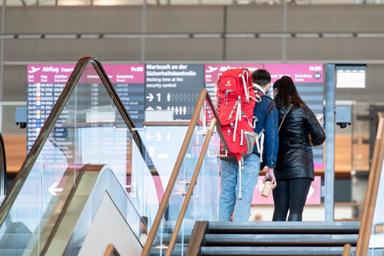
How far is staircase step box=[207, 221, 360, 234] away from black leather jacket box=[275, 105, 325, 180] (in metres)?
0.56

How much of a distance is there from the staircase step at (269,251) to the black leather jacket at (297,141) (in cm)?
84

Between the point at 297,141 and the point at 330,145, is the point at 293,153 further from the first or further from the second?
the point at 330,145

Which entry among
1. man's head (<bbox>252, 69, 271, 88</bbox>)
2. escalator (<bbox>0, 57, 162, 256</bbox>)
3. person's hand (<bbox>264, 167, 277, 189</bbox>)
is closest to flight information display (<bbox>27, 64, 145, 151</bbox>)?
escalator (<bbox>0, 57, 162, 256</bbox>)

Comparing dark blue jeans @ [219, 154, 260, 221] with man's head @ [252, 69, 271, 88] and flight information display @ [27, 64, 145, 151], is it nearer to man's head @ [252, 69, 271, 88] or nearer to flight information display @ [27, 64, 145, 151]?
man's head @ [252, 69, 271, 88]

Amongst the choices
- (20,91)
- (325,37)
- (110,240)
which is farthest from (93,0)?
(110,240)

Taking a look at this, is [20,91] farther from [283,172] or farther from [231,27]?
[283,172]

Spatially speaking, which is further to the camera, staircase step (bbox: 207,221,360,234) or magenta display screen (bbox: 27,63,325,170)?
magenta display screen (bbox: 27,63,325,170)

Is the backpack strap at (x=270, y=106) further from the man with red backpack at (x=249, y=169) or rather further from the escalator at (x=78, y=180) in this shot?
the escalator at (x=78, y=180)

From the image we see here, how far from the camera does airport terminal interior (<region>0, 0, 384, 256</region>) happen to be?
826cm

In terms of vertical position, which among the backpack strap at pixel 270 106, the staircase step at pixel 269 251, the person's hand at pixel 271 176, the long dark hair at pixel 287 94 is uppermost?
the long dark hair at pixel 287 94

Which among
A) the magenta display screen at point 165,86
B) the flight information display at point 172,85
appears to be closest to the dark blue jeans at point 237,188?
the magenta display screen at point 165,86

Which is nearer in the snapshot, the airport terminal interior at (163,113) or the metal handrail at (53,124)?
the metal handrail at (53,124)

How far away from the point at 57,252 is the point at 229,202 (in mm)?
2401

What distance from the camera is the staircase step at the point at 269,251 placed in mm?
8936
